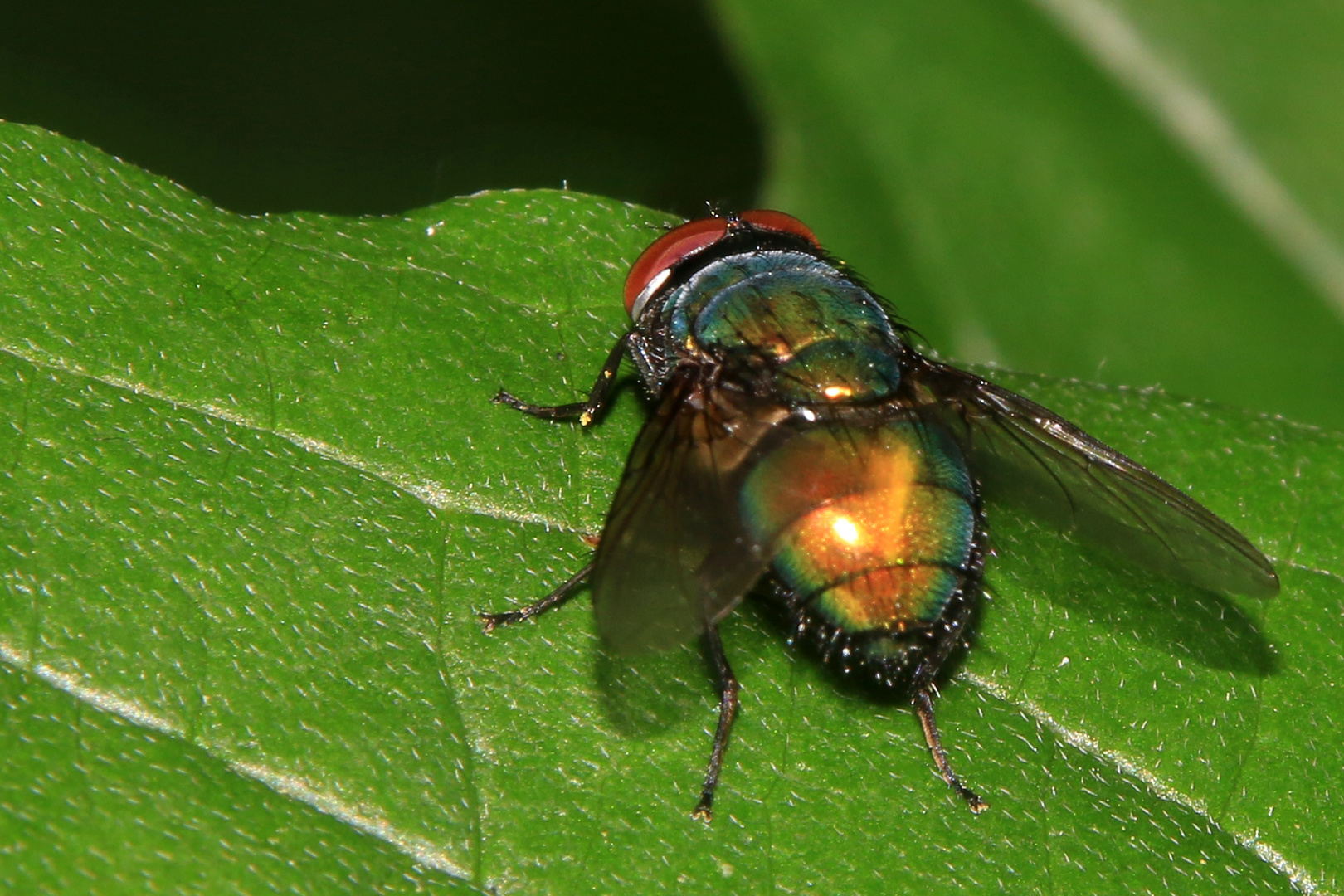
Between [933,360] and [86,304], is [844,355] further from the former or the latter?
[86,304]

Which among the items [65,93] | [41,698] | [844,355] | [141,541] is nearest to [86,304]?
[141,541]

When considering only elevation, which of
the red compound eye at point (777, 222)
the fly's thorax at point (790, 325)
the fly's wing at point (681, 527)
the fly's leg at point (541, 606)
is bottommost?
the fly's leg at point (541, 606)

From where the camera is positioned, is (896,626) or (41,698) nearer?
(41,698)

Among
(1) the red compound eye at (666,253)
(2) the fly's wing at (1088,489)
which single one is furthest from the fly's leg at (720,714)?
(1) the red compound eye at (666,253)

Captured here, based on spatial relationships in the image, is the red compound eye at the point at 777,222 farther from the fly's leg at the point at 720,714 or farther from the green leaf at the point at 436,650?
→ the fly's leg at the point at 720,714

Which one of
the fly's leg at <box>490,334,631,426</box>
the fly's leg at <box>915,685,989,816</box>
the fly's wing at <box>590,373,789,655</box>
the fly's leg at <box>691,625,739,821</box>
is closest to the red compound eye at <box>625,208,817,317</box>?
the fly's leg at <box>490,334,631,426</box>

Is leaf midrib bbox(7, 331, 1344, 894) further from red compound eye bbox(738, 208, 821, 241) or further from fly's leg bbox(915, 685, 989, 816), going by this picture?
red compound eye bbox(738, 208, 821, 241)
